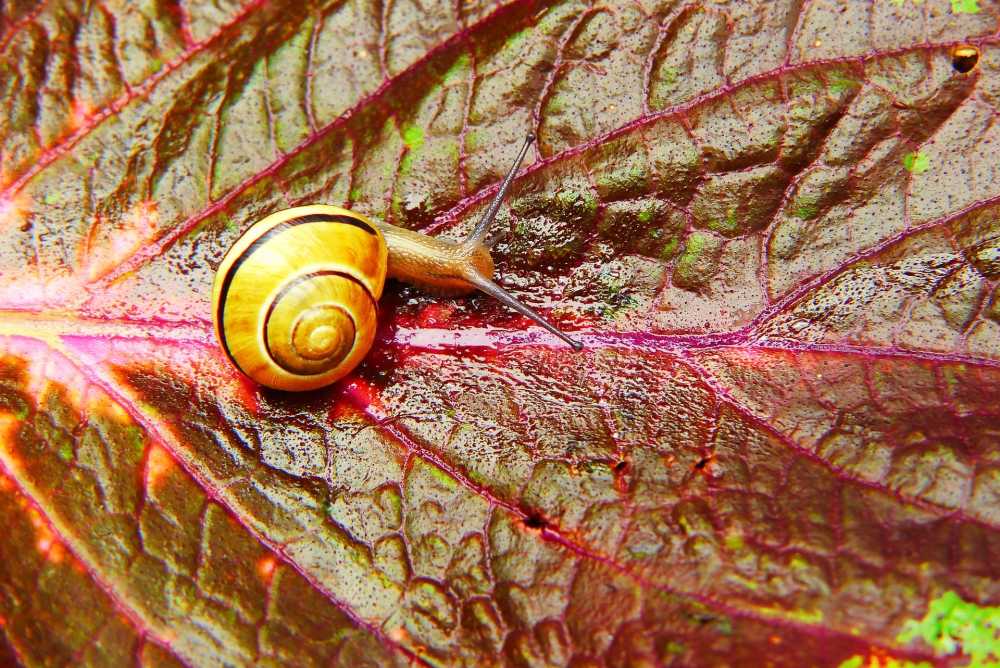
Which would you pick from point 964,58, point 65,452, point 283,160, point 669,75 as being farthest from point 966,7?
point 65,452

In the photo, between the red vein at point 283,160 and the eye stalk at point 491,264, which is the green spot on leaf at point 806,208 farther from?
the red vein at point 283,160

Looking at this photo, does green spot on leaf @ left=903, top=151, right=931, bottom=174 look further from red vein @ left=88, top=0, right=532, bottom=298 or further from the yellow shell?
the yellow shell

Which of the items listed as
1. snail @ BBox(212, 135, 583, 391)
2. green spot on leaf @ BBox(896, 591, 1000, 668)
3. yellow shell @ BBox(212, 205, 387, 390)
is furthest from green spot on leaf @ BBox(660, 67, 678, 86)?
green spot on leaf @ BBox(896, 591, 1000, 668)

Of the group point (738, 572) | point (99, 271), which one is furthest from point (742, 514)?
point (99, 271)

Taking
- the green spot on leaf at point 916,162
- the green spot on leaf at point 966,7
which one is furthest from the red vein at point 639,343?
the green spot on leaf at point 966,7

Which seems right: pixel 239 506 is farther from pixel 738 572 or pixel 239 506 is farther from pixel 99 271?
pixel 738 572

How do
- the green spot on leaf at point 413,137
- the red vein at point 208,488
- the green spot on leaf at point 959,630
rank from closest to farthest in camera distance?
the green spot on leaf at point 959,630, the red vein at point 208,488, the green spot on leaf at point 413,137

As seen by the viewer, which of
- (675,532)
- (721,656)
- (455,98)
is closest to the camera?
(721,656)
